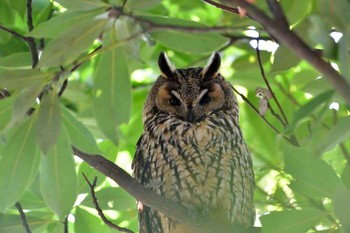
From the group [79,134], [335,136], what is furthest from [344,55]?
[79,134]

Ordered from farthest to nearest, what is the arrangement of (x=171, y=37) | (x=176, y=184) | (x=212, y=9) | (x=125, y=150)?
(x=212, y=9)
(x=125, y=150)
(x=176, y=184)
(x=171, y=37)

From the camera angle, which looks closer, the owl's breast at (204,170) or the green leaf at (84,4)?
the green leaf at (84,4)

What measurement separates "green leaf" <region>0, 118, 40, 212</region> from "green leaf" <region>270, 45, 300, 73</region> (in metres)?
0.60

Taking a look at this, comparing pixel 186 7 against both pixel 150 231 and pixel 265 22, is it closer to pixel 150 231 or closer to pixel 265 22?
pixel 150 231

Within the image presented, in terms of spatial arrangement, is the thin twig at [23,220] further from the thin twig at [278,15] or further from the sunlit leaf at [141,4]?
the thin twig at [278,15]

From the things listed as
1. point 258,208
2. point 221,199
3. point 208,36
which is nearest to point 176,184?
point 221,199

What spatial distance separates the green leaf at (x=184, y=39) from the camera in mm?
1520

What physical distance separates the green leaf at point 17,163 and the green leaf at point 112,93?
166 millimetres

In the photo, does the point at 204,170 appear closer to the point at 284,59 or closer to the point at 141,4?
the point at 284,59

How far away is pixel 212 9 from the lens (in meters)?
3.71

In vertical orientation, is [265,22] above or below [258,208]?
below

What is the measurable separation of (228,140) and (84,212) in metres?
0.68

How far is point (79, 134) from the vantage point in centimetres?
156

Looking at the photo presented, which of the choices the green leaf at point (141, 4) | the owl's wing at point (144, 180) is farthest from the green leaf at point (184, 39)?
the owl's wing at point (144, 180)
